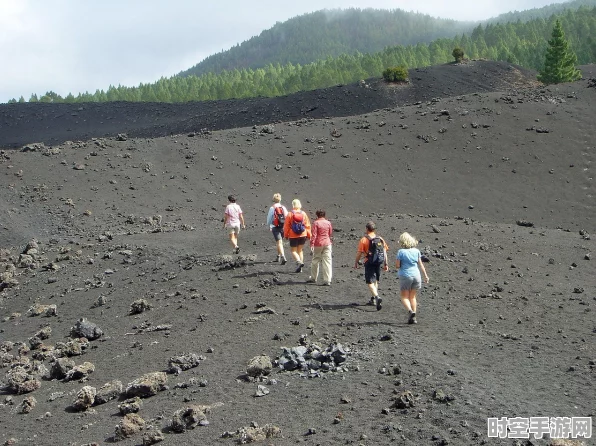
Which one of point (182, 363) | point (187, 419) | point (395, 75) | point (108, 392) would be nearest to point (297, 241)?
point (182, 363)

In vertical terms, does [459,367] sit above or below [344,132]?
below

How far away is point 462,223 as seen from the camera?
19219 mm

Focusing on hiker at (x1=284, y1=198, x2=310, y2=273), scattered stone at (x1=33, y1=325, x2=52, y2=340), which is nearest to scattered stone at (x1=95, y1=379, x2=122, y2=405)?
scattered stone at (x1=33, y1=325, x2=52, y2=340)

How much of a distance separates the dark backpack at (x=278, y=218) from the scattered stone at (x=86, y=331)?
4659mm

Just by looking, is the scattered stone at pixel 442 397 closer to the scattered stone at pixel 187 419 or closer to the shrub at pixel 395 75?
the scattered stone at pixel 187 419

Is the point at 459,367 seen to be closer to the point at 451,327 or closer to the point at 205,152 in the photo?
the point at 451,327

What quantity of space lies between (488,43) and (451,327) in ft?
407

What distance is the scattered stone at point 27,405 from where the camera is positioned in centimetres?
896

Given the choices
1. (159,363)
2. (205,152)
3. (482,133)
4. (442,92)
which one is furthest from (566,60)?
(159,363)

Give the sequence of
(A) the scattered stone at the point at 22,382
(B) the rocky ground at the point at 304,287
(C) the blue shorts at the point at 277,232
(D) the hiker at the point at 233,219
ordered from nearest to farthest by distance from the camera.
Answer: (B) the rocky ground at the point at 304,287 → (A) the scattered stone at the point at 22,382 → (C) the blue shorts at the point at 277,232 → (D) the hiker at the point at 233,219

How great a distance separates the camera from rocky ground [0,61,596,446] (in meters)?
7.99

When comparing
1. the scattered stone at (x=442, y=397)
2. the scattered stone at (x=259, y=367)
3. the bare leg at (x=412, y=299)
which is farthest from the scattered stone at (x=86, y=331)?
the scattered stone at (x=442, y=397)

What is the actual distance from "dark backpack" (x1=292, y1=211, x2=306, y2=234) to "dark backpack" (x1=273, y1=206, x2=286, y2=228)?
122 cm

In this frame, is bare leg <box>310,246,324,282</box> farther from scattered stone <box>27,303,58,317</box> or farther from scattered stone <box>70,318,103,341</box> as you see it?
scattered stone <box>27,303,58,317</box>
